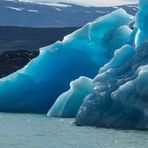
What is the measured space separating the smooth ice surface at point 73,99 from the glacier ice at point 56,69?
156 cm

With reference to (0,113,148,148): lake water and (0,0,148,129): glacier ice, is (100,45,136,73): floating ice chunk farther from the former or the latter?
(0,113,148,148): lake water

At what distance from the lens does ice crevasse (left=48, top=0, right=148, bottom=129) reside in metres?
12.5

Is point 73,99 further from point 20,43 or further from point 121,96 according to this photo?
point 20,43

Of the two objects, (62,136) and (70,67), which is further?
(70,67)

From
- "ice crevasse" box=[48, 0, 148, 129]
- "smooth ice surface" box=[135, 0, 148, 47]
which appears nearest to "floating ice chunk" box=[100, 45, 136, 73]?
"ice crevasse" box=[48, 0, 148, 129]

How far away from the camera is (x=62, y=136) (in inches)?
473

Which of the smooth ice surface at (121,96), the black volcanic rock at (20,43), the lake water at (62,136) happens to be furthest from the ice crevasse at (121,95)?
the black volcanic rock at (20,43)

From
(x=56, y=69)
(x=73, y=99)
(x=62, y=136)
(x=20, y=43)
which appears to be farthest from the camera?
(x=20, y=43)

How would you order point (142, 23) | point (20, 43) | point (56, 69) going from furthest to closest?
1. point (20, 43)
2. point (56, 69)
3. point (142, 23)

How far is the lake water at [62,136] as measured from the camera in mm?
11102

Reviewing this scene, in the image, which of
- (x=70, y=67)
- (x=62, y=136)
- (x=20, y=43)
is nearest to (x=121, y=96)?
(x=62, y=136)

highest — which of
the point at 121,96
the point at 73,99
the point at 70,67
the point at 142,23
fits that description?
the point at 142,23

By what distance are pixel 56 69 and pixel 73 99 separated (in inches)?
78.4

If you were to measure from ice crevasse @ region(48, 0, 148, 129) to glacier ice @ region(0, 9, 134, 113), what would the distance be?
229 centimetres
